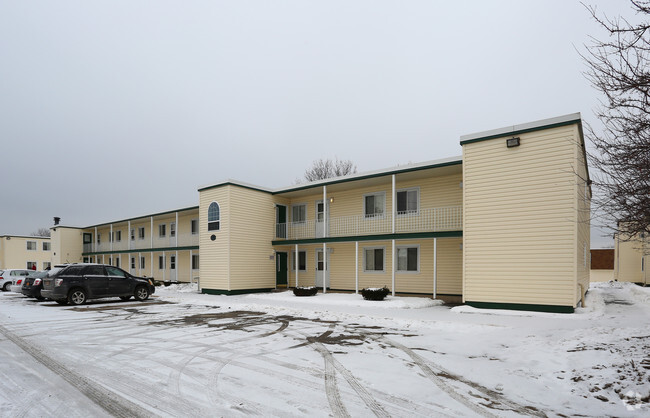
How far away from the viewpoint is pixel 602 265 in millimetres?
40188

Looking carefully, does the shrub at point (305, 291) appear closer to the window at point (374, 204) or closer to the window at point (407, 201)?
the window at point (374, 204)

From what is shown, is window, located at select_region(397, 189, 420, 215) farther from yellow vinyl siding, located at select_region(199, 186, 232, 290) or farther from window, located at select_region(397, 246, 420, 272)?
yellow vinyl siding, located at select_region(199, 186, 232, 290)

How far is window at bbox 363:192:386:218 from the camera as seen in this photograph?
1981 centimetres

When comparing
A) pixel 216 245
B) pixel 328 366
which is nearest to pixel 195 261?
pixel 216 245

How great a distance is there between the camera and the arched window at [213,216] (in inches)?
803

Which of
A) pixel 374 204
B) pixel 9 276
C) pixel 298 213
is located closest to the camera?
pixel 374 204

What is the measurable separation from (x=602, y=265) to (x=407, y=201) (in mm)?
33527

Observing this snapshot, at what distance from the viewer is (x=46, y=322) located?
36.1ft

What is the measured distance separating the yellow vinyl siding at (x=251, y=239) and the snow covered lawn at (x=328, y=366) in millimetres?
8340

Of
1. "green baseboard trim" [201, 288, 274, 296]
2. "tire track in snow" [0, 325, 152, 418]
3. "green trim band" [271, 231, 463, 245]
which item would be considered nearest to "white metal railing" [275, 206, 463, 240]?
"green trim band" [271, 231, 463, 245]

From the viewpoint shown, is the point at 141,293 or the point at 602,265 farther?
the point at 602,265

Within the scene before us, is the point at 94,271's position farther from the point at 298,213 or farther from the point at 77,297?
the point at 298,213

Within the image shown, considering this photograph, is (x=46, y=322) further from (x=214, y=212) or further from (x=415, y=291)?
(x=415, y=291)

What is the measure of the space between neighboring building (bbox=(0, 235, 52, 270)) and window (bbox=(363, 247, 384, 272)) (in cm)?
3953
